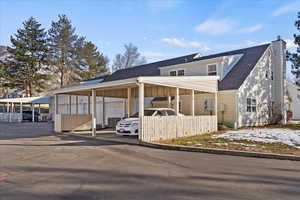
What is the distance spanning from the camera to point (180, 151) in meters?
9.21

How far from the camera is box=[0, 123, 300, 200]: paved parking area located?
4.37 meters

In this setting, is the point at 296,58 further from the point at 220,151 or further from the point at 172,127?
the point at 220,151

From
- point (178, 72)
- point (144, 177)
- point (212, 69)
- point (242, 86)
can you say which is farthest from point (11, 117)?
point (144, 177)

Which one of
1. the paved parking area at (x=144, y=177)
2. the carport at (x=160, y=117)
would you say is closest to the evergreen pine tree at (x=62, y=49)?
the carport at (x=160, y=117)

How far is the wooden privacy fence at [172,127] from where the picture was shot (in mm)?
10889

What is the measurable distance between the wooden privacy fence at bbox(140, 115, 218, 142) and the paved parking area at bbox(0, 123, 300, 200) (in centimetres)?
270

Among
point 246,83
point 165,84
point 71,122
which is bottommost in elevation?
point 71,122

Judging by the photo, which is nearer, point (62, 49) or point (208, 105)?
point (208, 105)

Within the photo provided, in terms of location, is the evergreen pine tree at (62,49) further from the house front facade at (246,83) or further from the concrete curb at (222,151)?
the concrete curb at (222,151)

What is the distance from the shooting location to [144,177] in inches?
215

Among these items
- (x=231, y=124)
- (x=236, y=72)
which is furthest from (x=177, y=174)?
(x=236, y=72)

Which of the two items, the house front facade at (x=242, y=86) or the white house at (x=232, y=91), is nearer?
the white house at (x=232, y=91)

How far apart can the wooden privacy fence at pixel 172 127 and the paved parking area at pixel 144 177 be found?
2699mm

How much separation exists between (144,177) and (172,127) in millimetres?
6756
